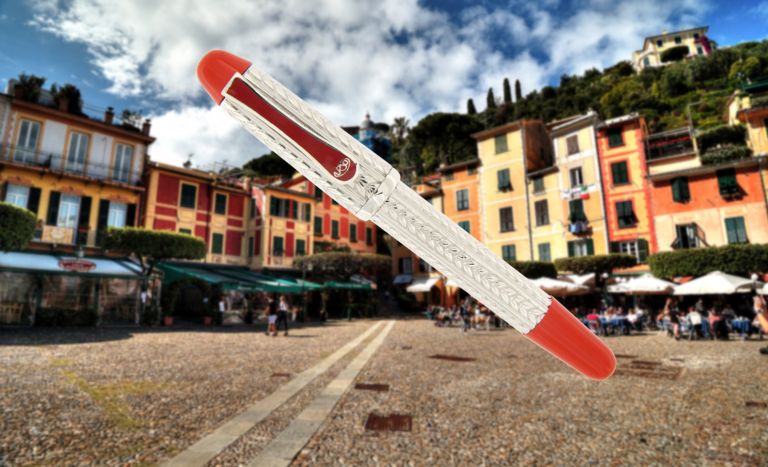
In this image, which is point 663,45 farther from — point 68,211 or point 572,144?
point 68,211

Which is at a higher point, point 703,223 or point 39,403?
point 703,223

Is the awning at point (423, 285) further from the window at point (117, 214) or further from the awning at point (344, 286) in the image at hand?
the window at point (117, 214)

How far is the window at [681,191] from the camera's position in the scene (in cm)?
2589

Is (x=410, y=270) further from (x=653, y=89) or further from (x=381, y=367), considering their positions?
(x=653, y=89)

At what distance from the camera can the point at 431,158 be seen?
67.4 meters

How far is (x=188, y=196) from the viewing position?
2944 centimetres

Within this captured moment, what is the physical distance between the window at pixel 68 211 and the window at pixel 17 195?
1549 mm

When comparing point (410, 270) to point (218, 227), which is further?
point (410, 270)

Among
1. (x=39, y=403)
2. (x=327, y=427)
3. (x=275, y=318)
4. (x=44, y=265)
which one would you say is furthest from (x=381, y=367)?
(x=44, y=265)

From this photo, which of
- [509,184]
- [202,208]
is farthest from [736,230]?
[202,208]

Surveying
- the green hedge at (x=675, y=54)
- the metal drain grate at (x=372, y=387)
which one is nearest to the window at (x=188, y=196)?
the metal drain grate at (x=372, y=387)

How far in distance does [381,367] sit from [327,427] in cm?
463

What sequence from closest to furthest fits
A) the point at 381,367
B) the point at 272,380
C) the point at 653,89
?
the point at 272,380 → the point at 381,367 → the point at 653,89

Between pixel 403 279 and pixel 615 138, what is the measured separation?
73.0 ft
